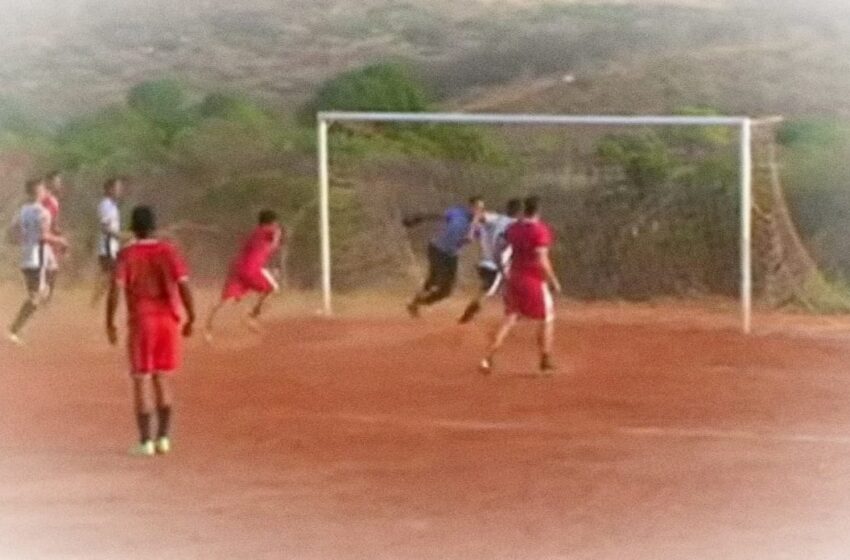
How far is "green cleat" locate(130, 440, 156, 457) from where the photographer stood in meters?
13.3

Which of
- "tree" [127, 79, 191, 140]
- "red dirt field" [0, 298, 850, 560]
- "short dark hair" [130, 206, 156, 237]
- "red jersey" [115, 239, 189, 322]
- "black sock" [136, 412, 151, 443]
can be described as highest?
"tree" [127, 79, 191, 140]

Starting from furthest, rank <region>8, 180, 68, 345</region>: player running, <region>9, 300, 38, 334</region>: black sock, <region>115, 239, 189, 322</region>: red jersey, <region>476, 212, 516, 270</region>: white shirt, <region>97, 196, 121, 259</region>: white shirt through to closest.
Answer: <region>476, 212, 516, 270</region>: white shirt → <region>97, 196, 121, 259</region>: white shirt → <region>8, 180, 68, 345</region>: player running → <region>9, 300, 38, 334</region>: black sock → <region>115, 239, 189, 322</region>: red jersey

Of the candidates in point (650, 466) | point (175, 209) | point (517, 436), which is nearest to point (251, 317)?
point (175, 209)

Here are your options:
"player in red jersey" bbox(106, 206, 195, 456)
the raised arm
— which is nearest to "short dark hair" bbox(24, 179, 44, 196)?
the raised arm

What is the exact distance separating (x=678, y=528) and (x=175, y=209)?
51.9 feet

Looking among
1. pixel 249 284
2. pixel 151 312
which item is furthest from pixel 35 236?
pixel 151 312

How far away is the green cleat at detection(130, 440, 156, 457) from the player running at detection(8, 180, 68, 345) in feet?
22.7

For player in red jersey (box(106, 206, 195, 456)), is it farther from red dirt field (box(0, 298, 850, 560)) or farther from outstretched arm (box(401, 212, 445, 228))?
outstretched arm (box(401, 212, 445, 228))

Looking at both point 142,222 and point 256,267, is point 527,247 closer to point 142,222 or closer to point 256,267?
point 256,267

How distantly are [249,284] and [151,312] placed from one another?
7384mm

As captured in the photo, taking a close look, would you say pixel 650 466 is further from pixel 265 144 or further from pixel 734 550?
pixel 265 144

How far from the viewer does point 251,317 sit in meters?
21.7

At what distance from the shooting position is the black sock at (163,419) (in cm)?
1330

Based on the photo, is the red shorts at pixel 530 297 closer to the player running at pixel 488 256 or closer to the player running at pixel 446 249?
the player running at pixel 488 256
